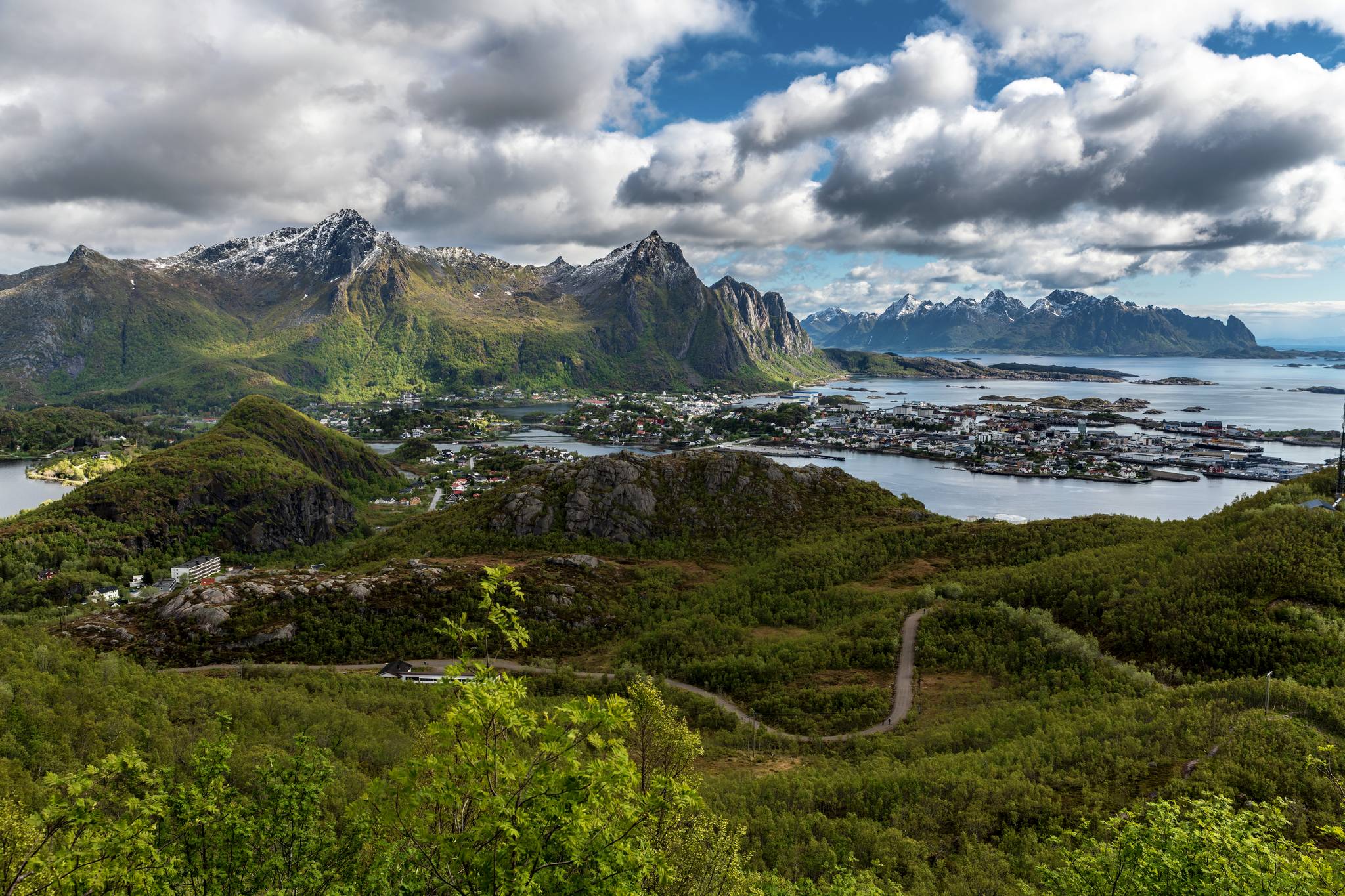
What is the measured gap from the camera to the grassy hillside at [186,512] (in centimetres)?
5397

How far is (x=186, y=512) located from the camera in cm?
6688

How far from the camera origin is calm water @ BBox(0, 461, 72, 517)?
287ft

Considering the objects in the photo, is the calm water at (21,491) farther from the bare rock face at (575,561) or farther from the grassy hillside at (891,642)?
the bare rock face at (575,561)

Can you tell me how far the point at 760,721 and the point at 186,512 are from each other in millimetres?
69627

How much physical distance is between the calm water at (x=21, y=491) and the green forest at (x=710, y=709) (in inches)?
1839

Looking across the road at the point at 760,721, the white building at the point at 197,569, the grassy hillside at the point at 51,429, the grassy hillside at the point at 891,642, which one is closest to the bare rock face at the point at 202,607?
the grassy hillside at the point at 891,642

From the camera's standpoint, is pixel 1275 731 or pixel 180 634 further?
pixel 180 634

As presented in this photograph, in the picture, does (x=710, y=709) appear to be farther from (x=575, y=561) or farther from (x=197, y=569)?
(x=197, y=569)

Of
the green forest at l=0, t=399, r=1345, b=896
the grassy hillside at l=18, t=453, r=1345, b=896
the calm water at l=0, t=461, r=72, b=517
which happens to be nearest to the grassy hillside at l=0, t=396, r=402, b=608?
the green forest at l=0, t=399, r=1345, b=896

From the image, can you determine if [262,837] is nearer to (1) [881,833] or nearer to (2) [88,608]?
(1) [881,833]

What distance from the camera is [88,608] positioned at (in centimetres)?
4469

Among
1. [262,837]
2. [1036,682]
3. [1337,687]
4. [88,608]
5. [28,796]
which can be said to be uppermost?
[262,837]

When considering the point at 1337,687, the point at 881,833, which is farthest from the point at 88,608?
the point at 1337,687

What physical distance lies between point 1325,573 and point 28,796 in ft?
145
